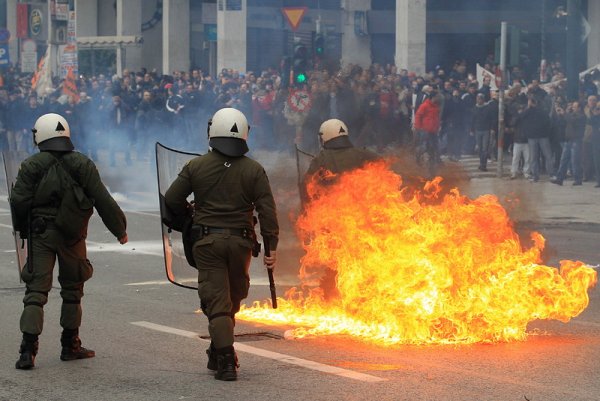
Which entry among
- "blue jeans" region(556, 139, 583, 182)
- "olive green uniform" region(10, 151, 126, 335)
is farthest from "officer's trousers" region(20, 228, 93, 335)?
"blue jeans" region(556, 139, 583, 182)

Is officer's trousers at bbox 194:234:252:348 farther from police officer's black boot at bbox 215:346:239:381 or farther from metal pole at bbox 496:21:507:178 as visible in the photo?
metal pole at bbox 496:21:507:178

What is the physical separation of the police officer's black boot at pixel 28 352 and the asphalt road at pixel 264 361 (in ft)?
0.20

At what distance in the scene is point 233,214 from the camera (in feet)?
23.7

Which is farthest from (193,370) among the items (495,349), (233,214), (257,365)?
(495,349)

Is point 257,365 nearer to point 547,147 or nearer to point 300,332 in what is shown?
point 300,332

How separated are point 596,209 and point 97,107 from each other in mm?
14242

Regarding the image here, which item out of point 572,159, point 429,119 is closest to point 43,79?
point 429,119

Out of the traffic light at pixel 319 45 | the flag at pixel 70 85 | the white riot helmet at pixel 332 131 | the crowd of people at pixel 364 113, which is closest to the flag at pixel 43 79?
the flag at pixel 70 85

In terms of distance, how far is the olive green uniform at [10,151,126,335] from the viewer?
7.56 meters

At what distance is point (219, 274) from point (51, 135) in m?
1.40

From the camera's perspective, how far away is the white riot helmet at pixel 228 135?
7207mm

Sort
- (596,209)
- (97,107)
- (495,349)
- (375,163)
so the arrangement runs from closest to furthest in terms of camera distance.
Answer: (495,349)
(375,163)
(596,209)
(97,107)

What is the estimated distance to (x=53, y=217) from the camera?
24.9ft

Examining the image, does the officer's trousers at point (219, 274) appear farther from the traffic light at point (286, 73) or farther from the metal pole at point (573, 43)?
the traffic light at point (286, 73)
